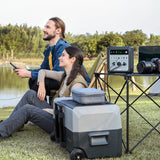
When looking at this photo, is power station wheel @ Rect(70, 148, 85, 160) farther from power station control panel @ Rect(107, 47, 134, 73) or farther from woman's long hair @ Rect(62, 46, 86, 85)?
woman's long hair @ Rect(62, 46, 86, 85)

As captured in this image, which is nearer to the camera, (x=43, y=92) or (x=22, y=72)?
(x=43, y=92)

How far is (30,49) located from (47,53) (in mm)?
26287

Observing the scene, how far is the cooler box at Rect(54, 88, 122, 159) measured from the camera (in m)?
1.94

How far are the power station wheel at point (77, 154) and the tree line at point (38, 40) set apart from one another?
24678mm

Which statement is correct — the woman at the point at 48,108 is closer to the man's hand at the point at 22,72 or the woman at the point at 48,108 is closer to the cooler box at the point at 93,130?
the man's hand at the point at 22,72

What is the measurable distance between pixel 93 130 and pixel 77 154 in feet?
0.61

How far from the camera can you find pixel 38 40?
98.2 ft

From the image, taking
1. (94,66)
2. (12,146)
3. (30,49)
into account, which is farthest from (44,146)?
(30,49)

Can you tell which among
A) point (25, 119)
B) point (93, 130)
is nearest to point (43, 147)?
point (25, 119)

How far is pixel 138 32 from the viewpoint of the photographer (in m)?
39.1

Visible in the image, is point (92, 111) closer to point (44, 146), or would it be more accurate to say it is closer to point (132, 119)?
point (44, 146)

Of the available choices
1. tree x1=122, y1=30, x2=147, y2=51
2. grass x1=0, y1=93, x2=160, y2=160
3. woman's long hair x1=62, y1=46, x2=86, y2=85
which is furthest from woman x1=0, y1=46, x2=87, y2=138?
tree x1=122, y1=30, x2=147, y2=51

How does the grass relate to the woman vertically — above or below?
below

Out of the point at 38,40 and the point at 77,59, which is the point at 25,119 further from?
the point at 38,40
